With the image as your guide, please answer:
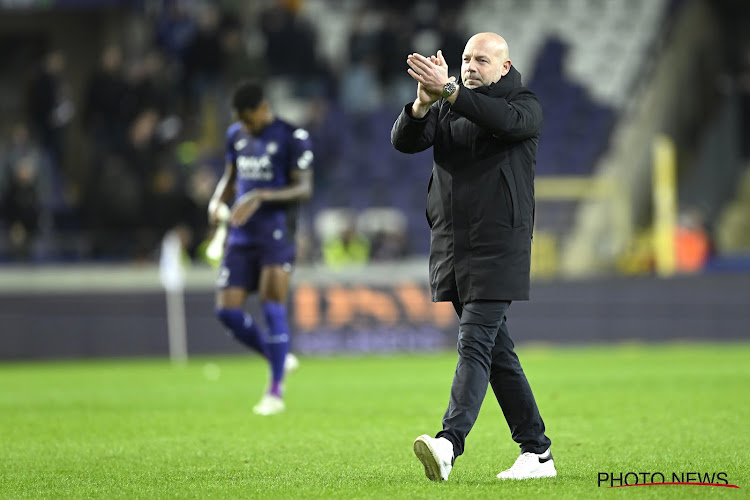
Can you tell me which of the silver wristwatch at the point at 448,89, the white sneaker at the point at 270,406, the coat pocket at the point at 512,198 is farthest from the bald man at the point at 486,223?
the white sneaker at the point at 270,406

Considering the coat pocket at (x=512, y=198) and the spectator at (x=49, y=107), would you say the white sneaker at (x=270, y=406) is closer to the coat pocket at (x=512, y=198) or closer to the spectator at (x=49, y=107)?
the coat pocket at (x=512, y=198)

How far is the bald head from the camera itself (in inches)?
235

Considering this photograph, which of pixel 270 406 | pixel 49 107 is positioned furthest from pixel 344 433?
pixel 49 107

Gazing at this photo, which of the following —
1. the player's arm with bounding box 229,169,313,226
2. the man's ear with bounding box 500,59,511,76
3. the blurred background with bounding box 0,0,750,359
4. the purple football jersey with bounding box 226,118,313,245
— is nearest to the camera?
the man's ear with bounding box 500,59,511,76

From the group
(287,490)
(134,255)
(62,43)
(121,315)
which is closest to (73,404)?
(287,490)

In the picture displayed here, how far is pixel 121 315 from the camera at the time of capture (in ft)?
59.4

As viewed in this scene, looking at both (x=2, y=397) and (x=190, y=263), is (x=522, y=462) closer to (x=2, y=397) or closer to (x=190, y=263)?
(x=2, y=397)

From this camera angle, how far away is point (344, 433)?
8.12m

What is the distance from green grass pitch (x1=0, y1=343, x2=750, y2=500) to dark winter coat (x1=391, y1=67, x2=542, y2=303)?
94cm

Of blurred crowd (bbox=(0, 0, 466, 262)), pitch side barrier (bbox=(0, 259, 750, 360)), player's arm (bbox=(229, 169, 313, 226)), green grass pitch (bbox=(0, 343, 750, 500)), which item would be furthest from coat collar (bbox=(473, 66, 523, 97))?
blurred crowd (bbox=(0, 0, 466, 262))

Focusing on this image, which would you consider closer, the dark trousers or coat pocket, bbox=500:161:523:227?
the dark trousers

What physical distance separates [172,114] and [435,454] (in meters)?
16.4

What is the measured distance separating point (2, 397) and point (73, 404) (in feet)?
4.19

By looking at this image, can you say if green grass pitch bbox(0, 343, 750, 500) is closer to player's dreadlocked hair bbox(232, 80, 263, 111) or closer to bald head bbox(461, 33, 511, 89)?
bald head bbox(461, 33, 511, 89)
